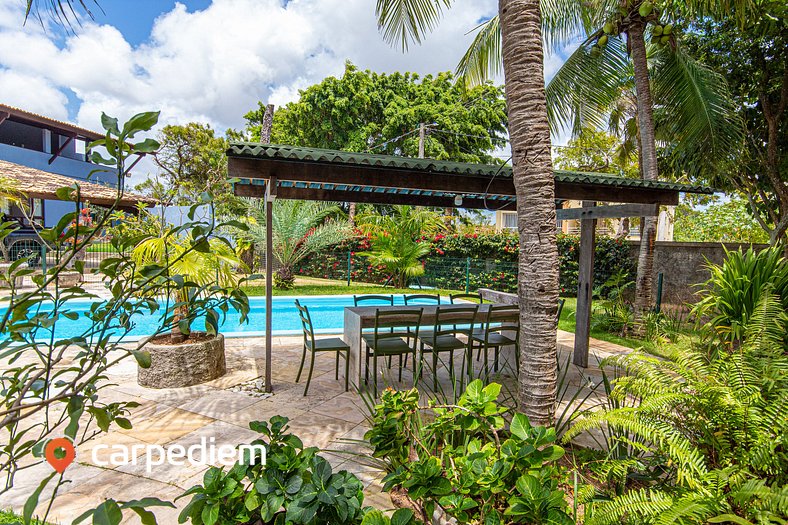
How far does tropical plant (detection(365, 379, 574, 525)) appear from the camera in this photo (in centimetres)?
187

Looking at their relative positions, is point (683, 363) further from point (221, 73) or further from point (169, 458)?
point (221, 73)

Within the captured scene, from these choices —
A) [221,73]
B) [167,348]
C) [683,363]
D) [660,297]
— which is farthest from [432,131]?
[683,363]

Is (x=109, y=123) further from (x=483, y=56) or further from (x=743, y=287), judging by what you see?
(x=483, y=56)

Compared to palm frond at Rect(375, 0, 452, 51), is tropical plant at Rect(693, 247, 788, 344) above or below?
below

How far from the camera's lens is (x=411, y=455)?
2.71 meters

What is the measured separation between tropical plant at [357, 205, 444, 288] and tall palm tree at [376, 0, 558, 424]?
11.0 meters

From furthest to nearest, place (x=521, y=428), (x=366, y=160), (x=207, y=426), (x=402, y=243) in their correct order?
(x=402, y=243), (x=366, y=160), (x=207, y=426), (x=521, y=428)

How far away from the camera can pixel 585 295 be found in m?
6.10

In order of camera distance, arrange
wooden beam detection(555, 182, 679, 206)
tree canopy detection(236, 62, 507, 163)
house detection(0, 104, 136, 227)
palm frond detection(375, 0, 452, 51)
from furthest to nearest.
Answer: tree canopy detection(236, 62, 507, 163)
house detection(0, 104, 136, 227)
wooden beam detection(555, 182, 679, 206)
palm frond detection(375, 0, 452, 51)

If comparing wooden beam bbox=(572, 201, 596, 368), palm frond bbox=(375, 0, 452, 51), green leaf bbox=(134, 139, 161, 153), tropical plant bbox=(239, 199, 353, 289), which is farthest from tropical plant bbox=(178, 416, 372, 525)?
tropical plant bbox=(239, 199, 353, 289)

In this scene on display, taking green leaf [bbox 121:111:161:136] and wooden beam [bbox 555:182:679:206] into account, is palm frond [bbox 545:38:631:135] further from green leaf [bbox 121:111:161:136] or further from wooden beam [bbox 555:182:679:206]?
green leaf [bbox 121:111:161:136]

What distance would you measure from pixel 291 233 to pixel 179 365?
9755 mm

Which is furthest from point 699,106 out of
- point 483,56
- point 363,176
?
point 363,176

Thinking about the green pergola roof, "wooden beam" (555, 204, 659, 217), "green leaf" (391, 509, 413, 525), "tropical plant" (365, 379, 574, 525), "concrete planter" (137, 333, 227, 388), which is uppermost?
the green pergola roof
